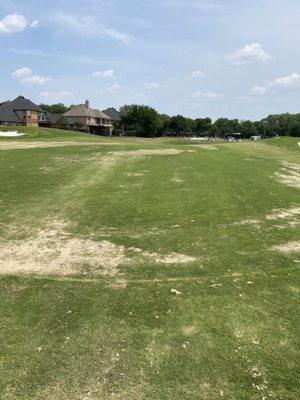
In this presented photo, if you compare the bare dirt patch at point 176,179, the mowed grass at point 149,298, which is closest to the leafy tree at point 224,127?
the bare dirt patch at point 176,179

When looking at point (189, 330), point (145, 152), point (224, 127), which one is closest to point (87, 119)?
point (145, 152)

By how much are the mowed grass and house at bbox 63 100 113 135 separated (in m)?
98.6

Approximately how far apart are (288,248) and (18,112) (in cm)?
9167

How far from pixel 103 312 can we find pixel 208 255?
3741 mm

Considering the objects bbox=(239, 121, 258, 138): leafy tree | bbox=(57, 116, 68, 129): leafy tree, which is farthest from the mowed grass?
bbox=(239, 121, 258, 138): leafy tree

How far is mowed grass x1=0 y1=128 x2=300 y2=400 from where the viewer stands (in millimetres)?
6145

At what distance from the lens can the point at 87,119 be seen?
114m

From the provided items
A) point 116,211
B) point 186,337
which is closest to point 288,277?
point 186,337

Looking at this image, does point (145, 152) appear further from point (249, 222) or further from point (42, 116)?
point (42, 116)

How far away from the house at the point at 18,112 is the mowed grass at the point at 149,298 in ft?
265

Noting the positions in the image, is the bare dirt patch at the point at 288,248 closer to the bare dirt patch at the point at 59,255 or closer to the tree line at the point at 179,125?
the bare dirt patch at the point at 59,255

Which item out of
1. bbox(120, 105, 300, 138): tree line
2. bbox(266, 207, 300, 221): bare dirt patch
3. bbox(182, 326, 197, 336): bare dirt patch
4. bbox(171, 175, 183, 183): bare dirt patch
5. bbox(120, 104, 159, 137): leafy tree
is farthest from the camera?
bbox(120, 105, 300, 138): tree line

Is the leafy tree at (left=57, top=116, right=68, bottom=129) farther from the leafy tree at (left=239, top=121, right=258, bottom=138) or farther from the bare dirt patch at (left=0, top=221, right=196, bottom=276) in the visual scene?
the bare dirt patch at (left=0, top=221, right=196, bottom=276)

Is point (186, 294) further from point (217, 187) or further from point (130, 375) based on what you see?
point (217, 187)
